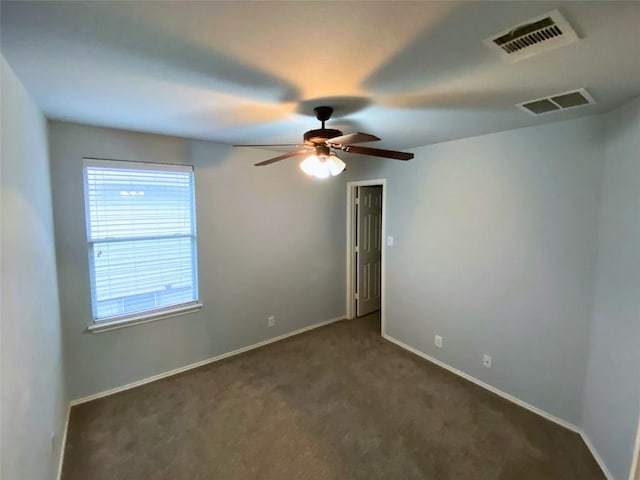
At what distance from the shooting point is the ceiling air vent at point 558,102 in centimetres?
184

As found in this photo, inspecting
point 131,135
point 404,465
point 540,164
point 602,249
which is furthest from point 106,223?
point 602,249

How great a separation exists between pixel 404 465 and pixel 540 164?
2.48m

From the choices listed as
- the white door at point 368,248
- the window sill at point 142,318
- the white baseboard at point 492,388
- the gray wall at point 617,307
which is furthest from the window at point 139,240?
the gray wall at point 617,307

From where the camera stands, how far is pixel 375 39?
4.07 feet

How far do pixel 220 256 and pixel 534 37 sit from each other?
10.1 feet

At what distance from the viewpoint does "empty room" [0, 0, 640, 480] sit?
126 centimetres

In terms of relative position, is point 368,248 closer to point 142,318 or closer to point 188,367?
point 188,367

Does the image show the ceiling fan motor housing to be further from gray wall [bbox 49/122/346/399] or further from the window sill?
the window sill

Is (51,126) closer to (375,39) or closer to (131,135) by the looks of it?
(131,135)

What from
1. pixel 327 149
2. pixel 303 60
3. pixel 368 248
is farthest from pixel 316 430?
pixel 368 248

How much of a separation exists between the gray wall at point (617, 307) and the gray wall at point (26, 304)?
3059 millimetres

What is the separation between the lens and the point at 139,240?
291cm

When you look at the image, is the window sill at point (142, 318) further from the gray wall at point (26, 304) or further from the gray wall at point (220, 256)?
the gray wall at point (26, 304)

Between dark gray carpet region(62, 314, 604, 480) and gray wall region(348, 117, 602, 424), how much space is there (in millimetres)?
380
